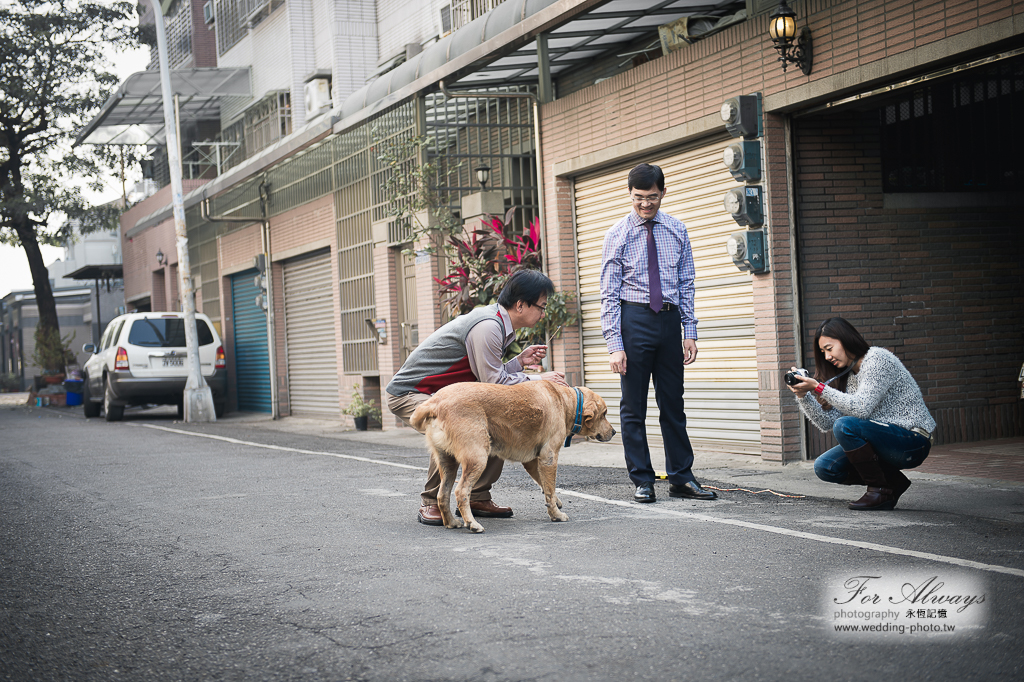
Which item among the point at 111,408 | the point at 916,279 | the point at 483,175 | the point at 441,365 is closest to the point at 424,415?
the point at 441,365

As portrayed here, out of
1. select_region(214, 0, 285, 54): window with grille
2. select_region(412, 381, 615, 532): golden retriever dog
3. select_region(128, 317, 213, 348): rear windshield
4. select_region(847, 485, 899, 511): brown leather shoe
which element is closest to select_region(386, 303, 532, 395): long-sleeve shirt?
select_region(412, 381, 615, 532): golden retriever dog

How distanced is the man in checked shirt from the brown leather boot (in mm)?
1056

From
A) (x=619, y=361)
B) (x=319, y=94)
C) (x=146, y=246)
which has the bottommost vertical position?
(x=619, y=361)

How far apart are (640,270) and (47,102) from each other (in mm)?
29269

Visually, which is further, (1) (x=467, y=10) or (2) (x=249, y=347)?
(2) (x=249, y=347)

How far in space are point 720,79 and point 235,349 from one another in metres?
17.0

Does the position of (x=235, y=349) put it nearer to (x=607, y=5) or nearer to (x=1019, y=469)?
(x=607, y=5)

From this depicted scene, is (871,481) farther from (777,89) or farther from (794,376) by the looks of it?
(777,89)

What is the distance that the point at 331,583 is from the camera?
4945 mm

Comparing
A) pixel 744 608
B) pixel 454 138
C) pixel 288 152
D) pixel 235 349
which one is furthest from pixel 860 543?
pixel 235 349

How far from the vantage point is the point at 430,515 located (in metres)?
6.50

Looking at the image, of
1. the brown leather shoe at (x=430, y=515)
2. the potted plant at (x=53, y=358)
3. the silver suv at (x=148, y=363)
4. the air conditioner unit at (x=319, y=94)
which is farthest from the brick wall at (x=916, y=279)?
the potted plant at (x=53, y=358)

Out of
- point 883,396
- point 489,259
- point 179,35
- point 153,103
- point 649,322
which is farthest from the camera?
point 179,35

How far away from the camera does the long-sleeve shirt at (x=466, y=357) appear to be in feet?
20.6
